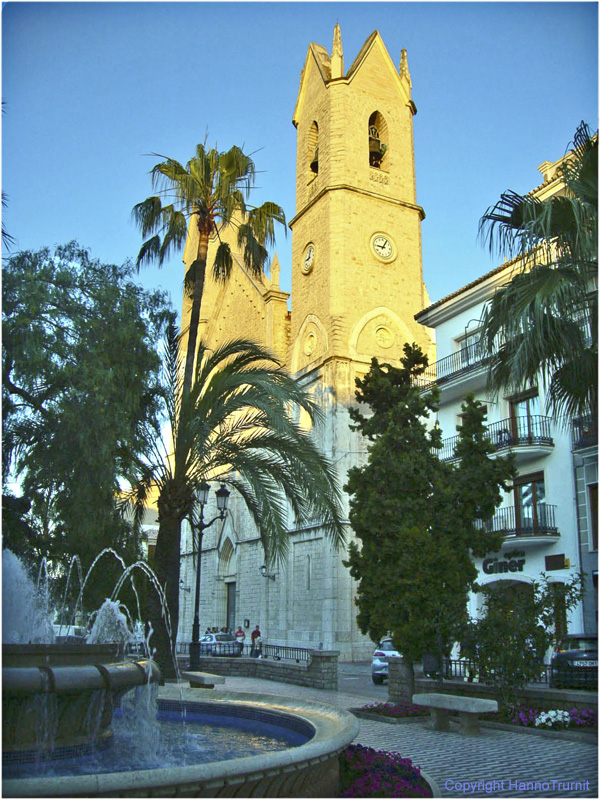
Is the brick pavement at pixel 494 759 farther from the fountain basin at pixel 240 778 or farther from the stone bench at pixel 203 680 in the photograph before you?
the stone bench at pixel 203 680

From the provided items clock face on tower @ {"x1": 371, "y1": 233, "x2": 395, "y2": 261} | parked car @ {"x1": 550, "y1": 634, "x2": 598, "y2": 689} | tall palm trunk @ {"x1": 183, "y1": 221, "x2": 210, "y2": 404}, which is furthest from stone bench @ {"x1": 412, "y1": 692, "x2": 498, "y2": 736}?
clock face on tower @ {"x1": 371, "y1": 233, "x2": 395, "y2": 261}

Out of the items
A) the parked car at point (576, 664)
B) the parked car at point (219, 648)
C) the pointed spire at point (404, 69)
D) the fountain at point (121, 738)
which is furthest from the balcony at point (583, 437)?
the pointed spire at point (404, 69)

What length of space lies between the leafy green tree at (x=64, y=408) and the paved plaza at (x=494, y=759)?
564cm

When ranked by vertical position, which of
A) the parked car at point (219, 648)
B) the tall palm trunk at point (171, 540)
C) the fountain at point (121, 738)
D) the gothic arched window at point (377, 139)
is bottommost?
the parked car at point (219, 648)

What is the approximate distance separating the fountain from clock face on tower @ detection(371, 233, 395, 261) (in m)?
28.4

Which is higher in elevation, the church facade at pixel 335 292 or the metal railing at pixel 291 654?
the church facade at pixel 335 292

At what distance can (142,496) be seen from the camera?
47.0ft

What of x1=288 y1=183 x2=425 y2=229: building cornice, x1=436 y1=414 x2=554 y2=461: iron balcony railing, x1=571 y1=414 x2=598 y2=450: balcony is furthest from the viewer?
x1=288 y1=183 x2=425 y2=229: building cornice

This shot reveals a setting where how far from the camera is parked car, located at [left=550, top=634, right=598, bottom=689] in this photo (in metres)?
11.2

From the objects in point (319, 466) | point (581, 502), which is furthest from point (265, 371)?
point (581, 502)

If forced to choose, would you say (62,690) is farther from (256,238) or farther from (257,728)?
(256,238)

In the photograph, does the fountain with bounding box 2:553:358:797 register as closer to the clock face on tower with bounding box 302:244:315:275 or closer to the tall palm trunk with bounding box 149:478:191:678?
the tall palm trunk with bounding box 149:478:191:678

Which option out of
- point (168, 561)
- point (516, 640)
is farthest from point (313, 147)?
point (516, 640)

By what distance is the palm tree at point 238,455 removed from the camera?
12.1 meters
